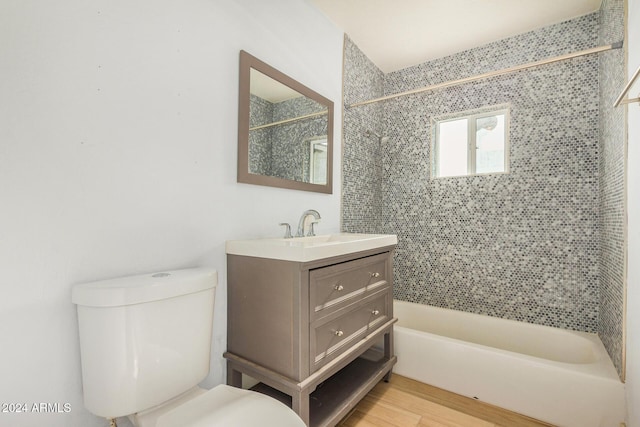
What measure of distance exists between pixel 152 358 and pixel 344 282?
0.85 metres

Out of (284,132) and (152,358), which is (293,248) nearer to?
(152,358)

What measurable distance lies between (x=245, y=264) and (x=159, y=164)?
57cm

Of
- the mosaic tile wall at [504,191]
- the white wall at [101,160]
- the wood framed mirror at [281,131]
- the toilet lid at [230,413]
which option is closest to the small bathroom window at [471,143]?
the mosaic tile wall at [504,191]

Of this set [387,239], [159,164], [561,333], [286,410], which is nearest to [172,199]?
[159,164]

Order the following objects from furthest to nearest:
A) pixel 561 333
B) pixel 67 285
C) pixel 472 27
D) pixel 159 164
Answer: pixel 472 27 < pixel 561 333 < pixel 159 164 < pixel 67 285

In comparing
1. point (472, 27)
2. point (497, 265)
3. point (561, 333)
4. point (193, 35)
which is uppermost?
point (472, 27)

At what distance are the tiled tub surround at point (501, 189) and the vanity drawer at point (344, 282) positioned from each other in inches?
30.4

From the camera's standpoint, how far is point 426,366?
1.94 meters

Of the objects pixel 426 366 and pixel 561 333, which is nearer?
pixel 426 366

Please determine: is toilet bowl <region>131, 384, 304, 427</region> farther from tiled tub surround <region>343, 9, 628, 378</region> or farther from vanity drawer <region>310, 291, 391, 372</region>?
tiled tub surround <region>343, 9, 628, 378</region>

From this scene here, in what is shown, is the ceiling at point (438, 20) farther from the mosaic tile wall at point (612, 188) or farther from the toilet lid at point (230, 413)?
the toilet lid at point (230, 413)

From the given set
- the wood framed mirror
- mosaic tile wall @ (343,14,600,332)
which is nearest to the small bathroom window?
mosaic tile wall @ (343,14,600,332)

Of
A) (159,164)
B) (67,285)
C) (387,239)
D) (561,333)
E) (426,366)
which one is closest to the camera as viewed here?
(67,285)

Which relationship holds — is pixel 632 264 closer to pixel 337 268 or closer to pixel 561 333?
pixel 561 333
